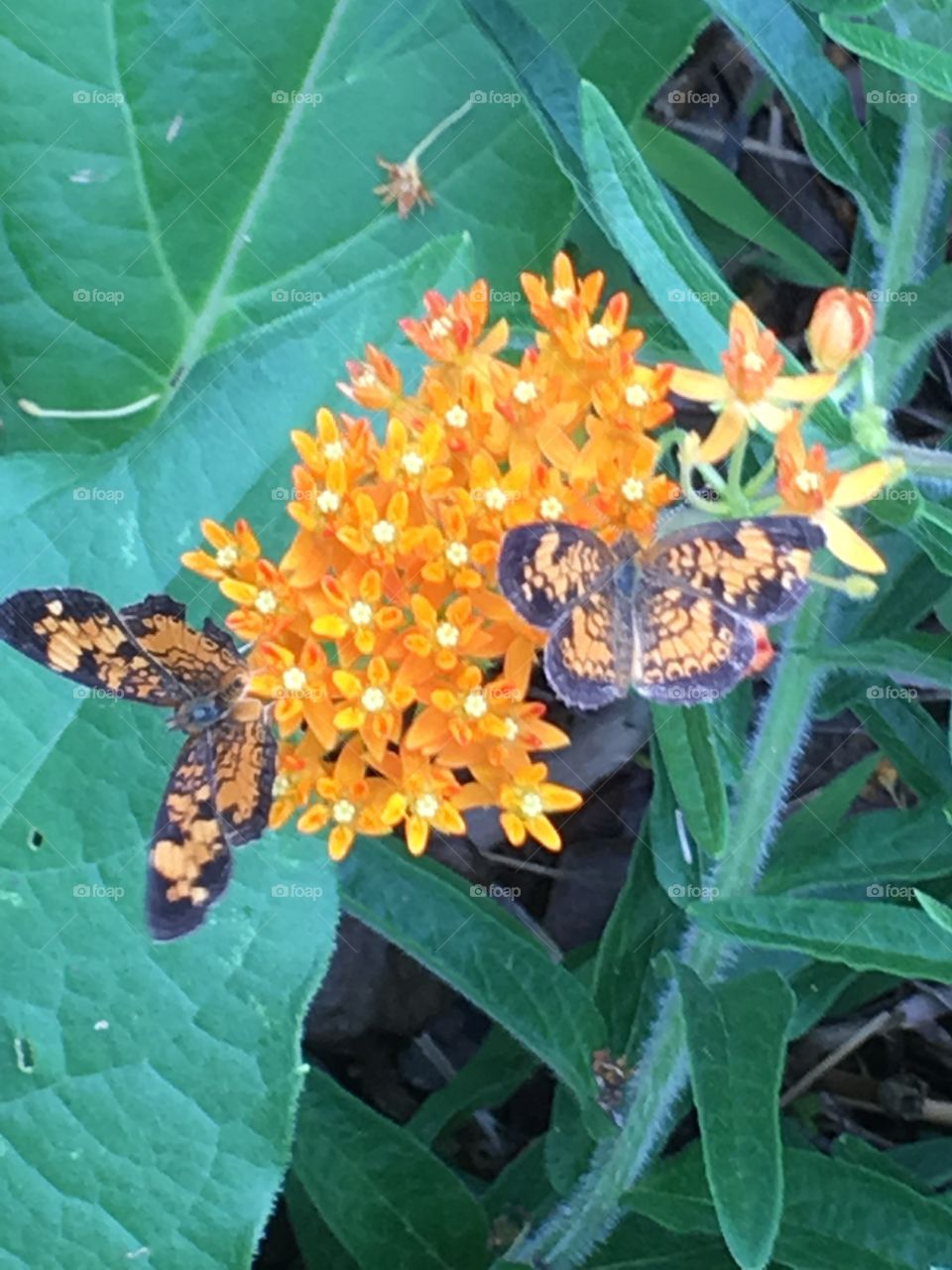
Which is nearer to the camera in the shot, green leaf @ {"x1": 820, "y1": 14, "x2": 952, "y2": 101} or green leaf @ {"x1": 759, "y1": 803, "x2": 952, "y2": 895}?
green leaf @ {"x1": 820, "y1": 14, "x2": 952, "y2": 101}

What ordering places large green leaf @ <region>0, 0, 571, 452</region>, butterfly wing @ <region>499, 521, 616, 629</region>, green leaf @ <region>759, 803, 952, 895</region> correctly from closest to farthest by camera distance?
butterfly wing @ <region>499, 521, 616, 629</region>, green leaf @ <region>759, 803, 952, 895</region>, large green leaf @ <region>0, 0, 571, 452</region>

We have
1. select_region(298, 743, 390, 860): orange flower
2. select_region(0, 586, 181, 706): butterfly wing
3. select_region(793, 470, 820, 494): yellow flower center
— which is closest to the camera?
select_region(0, 586, 181, 706): butterfly wing

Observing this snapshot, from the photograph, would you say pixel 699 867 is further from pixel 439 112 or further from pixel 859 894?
pixel 439 112

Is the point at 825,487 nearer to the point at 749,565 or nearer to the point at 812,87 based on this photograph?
the point at 749,565

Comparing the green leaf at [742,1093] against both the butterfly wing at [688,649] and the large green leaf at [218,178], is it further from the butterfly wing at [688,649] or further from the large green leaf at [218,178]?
the large green leaf at [218,178]

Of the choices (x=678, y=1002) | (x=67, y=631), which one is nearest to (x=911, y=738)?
(x=678, y=1002)

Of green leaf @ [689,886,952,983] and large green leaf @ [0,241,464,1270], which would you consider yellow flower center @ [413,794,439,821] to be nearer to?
large green leaf @ [0,241,464,1270]

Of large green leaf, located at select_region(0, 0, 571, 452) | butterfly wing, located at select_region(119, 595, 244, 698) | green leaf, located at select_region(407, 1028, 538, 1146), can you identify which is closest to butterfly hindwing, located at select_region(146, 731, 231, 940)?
butterfly wing, located at select_region(119, 595, 244, 698)
